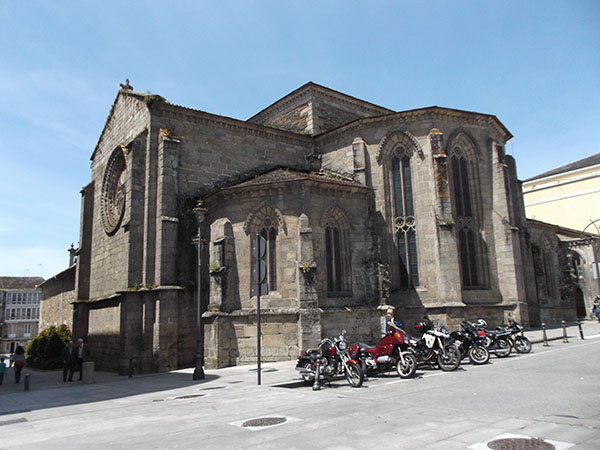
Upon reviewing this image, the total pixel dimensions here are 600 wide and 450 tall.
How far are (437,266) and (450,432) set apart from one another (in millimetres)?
15305

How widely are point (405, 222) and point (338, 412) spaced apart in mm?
15303

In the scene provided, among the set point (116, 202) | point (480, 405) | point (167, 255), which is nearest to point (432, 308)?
point (167, 255)

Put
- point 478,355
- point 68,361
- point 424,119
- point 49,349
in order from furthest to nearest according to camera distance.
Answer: point 49,349 < point 424,119 < point 68,361 < point 478,355

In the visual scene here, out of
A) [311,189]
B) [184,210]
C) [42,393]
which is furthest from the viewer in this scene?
[184,210]

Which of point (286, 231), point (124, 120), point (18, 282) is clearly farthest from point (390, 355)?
point (18, 282)

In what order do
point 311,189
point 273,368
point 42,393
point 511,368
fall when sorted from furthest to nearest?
point 311,189 → point 273,368 → point 42,393 → point 511,368

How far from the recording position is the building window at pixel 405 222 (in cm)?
2147

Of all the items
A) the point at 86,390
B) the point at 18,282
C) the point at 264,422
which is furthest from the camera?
the point at 18,282

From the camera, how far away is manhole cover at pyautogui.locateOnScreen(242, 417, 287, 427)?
6.97 metres

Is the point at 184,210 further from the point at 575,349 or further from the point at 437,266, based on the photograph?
the point at 575,349

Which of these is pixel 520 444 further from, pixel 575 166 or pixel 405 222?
pixel 575 166

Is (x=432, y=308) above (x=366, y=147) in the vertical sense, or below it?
below

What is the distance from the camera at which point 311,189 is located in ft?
61.0

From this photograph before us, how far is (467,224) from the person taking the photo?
22.4 meters
